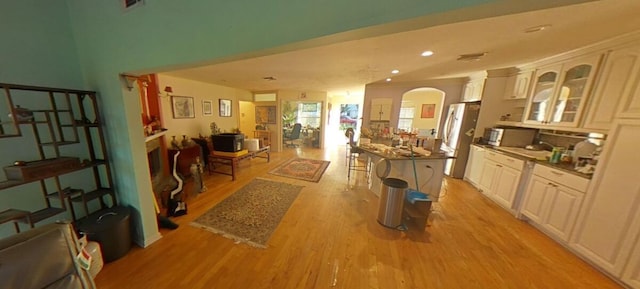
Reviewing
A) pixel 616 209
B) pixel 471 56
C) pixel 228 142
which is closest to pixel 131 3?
pixel 228 142

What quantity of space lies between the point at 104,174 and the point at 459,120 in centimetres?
592

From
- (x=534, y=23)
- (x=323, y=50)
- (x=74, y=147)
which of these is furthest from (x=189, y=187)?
(x=534, y=23)

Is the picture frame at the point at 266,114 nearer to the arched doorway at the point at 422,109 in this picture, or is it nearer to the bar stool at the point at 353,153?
the bar stool at the point at 353,153

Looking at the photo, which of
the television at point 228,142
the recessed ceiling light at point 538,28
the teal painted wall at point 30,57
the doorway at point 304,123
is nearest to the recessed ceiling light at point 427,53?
the recessed ceiling light at point 538,28

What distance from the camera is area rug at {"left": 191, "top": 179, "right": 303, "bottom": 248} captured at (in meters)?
2.28

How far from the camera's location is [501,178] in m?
3.04

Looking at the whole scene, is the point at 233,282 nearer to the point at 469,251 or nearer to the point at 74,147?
the point at 74,147

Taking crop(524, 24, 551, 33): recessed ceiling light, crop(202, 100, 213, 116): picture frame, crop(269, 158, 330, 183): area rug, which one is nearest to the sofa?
crop(269, 158, 330, 183): area rug

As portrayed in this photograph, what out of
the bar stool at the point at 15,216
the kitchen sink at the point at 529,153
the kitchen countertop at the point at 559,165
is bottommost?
the bar stool at the point at 15,216

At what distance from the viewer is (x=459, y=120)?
407 cm

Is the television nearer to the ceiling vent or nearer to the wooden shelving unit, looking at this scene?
the wooden shelving unit

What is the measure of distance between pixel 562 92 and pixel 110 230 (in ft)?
18.7

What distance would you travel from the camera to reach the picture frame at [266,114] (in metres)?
6.55

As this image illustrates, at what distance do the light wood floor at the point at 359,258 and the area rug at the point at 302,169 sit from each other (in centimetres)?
141
